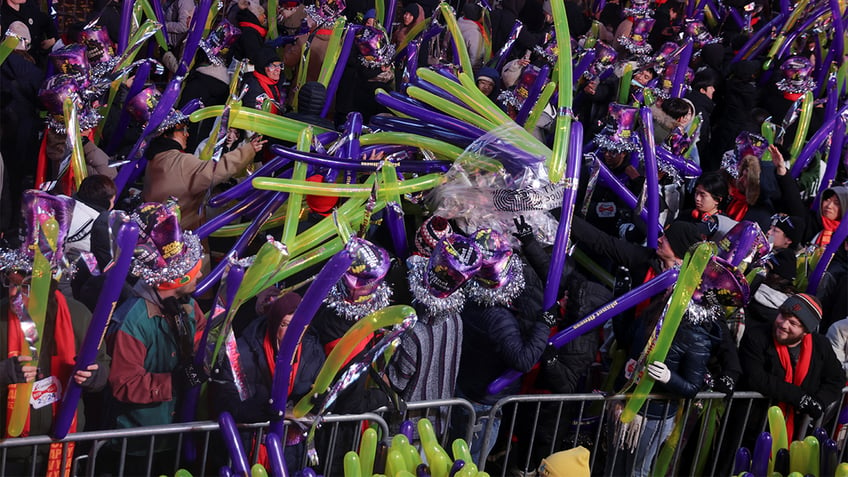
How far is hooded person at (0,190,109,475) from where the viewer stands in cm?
331

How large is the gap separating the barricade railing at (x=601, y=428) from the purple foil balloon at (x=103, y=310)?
186 centimetres

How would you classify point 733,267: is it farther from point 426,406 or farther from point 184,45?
point 184,45

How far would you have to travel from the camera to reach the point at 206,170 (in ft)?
16.6

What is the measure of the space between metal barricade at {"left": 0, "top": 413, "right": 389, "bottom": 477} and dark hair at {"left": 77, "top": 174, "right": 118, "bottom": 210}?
1182mm

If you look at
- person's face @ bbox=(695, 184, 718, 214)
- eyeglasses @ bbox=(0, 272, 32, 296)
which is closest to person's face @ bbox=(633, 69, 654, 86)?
person's face @ bbox=(695, 184, 718, 214)

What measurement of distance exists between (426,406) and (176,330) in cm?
111

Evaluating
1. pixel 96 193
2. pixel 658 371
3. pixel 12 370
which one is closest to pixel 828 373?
pixel 658 371

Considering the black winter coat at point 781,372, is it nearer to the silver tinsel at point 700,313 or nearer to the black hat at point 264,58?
the silver tinsel at point 700,313

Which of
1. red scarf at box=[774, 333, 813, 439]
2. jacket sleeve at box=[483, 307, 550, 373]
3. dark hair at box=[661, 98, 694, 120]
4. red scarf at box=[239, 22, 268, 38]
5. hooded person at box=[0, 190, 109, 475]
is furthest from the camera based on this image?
red scarf at box=[239, 22, 268, 38]

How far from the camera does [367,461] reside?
10.8 ft

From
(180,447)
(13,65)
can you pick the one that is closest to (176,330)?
(180,447)

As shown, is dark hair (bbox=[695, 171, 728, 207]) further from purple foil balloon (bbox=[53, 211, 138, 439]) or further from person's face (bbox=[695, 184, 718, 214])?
purple foil balloon (bbox=[53, 211, 138, 439])

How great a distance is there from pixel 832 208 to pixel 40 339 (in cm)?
508

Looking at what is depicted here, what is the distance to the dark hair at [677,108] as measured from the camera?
671 cm
